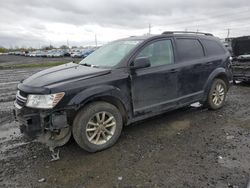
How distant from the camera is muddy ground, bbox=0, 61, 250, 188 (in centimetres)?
325

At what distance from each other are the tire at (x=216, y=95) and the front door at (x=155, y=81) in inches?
53.6

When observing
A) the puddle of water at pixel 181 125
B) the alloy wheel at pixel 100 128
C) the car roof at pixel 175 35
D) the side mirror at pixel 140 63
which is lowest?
the puddle of water at pixel 181 125

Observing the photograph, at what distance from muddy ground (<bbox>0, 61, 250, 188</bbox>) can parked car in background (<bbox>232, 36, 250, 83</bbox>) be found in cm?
416

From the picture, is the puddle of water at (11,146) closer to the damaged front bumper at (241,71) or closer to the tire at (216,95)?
the tire at (216,95)

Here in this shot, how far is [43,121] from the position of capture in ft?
12.0

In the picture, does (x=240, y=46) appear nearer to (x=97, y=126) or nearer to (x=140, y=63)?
(x=140, y=63)

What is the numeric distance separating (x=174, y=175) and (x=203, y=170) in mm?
434

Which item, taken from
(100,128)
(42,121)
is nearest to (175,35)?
(100,128)

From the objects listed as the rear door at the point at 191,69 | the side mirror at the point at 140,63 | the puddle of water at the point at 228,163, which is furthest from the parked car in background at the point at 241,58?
the puddle of water at the point at 228,163

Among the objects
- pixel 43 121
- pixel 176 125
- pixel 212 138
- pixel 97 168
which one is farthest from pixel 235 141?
pixel 43 121

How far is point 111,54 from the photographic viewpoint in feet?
16.2

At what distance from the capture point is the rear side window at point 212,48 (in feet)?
19.4

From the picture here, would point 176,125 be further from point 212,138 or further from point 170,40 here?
point 170,40

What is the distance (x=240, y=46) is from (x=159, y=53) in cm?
651
